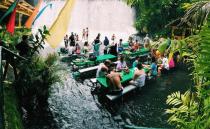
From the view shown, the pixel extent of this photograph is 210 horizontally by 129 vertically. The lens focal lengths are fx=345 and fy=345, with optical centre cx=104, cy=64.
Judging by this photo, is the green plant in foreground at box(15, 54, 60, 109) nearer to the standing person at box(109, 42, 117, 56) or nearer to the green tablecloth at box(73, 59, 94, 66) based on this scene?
the green tablecloth at box(73, 59, 94, 66)

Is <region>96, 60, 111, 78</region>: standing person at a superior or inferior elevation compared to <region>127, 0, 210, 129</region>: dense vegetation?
inferior

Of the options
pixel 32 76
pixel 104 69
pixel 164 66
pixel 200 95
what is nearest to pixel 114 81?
pixel 104 69

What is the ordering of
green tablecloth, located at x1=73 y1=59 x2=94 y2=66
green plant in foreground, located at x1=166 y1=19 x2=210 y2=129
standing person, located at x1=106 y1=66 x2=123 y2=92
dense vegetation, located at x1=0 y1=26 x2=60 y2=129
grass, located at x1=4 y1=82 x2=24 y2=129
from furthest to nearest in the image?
green tablecloth, located at x1=73 y1=59 x2=94 y2=66, standing person, located at x1=106 y1=66 x2=123 y2=92, dense vegetation, located at x1=0 y1=26 x2=60 y2=129, grass, located at x1=4 y1=82 x2=24 y2=129, green plant in foreground, located at x1=166 y1=19 x2=210 y2=129

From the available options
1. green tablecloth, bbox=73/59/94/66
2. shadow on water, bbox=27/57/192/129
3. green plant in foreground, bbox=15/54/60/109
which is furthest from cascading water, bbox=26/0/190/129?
green tablecloth, bbox=73/59/94/66

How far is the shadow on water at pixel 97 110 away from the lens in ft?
40.8

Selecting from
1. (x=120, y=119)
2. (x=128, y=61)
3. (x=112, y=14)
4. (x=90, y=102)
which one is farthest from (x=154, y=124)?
(x=112, y=14)

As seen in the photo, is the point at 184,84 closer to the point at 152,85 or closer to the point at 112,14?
the point at 152,85

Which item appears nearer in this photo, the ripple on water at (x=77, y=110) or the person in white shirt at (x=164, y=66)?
the ripple on water at (x=77, y=110)

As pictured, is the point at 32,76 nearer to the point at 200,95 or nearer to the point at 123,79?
the point at 123,79

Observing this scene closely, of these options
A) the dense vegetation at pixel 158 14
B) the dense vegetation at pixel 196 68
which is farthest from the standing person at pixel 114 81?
the dense vegetation at pixel 158 14

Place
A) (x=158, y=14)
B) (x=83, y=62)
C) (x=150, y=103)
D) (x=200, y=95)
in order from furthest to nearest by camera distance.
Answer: (x=158, y=14) < (x=83, y=62) < (x=150, y=103) < (x=200, y=95)

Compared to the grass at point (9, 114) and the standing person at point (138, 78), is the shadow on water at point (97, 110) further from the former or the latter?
the grass at point (9, 114)

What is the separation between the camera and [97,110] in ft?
45.2

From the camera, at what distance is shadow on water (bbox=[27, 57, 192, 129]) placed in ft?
40.8
